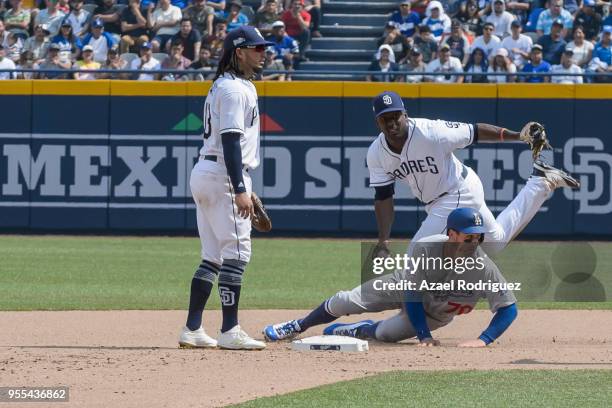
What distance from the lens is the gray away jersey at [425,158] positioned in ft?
26.7

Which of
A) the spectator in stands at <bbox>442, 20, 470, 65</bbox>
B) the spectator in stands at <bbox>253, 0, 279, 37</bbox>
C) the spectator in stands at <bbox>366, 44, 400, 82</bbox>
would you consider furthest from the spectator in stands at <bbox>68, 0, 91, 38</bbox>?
the spectator in stands at <bbox>442, 20, 470, 65</bbox>

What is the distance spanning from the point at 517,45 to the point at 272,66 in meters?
3.69

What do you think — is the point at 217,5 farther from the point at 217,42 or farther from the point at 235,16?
the point at 217,42

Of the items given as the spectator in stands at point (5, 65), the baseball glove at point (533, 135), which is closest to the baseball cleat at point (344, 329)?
the baseball glove at point (533, 135)

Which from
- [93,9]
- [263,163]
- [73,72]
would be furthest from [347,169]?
[93,9]

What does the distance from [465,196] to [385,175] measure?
59 cm

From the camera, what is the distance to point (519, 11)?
18.9 m

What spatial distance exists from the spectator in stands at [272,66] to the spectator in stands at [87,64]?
8.46ft

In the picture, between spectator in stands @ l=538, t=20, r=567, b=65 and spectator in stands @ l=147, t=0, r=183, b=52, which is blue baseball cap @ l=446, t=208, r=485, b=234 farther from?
spectator in stands @ l=147, t=0, r=183, b=52

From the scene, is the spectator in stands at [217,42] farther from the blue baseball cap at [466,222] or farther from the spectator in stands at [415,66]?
the blue baseball cap at [466,222]

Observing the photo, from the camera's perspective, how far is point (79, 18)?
19.9m

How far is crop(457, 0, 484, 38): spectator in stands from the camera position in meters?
18.7

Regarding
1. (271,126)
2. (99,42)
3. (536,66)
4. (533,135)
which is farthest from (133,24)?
(533,135)

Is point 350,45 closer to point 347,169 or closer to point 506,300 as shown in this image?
point 347,169
